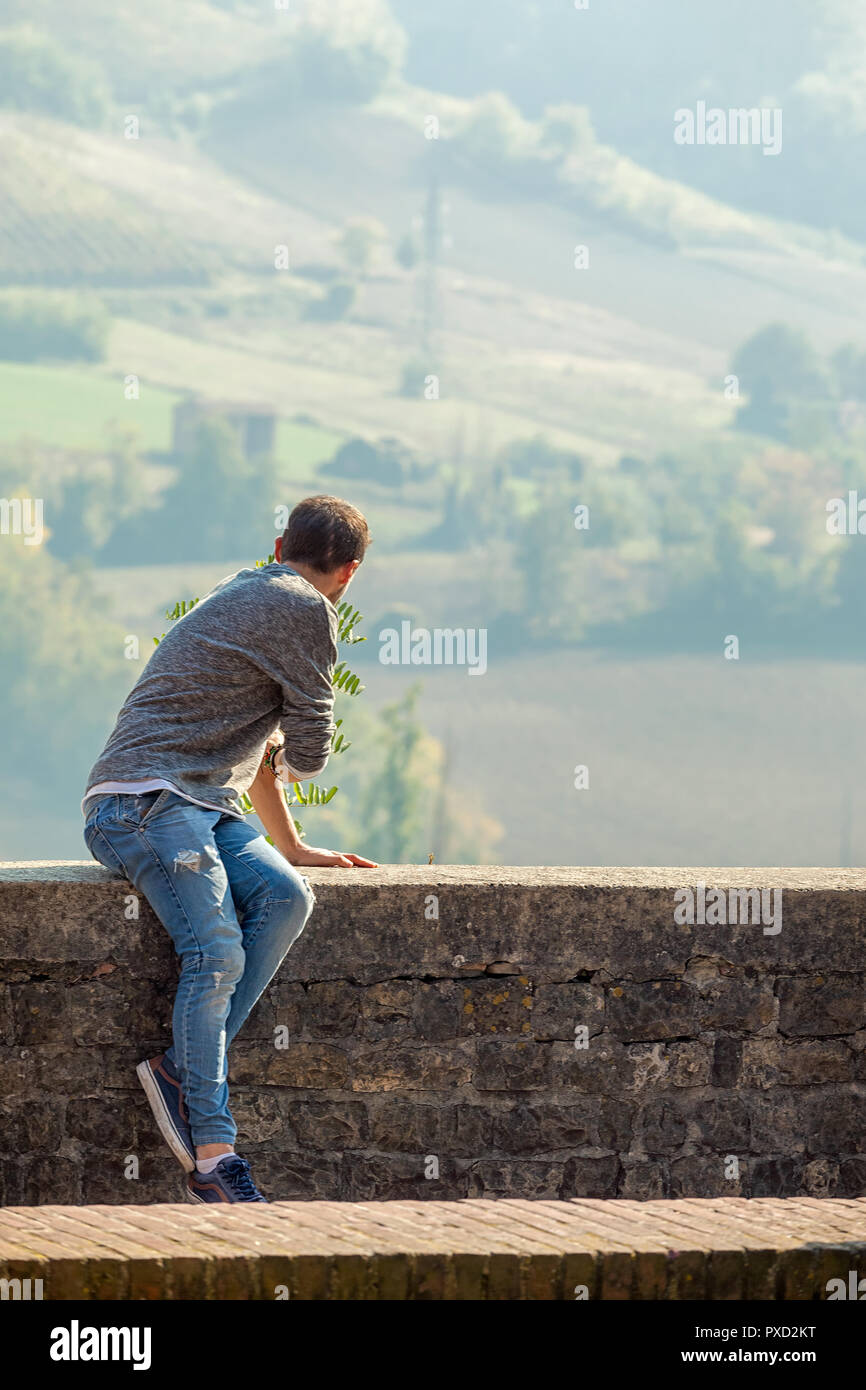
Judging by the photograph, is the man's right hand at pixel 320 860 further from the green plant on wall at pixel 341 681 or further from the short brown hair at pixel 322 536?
the green plant on wall at pixel 341 681

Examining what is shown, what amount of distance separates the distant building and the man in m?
99.4

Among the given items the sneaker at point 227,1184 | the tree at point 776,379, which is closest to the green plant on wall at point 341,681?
the sneaker at point 227,1184

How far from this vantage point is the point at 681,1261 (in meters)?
2.59

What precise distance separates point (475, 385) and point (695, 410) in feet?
46.4

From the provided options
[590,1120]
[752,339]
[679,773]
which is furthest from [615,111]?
[590,1120]

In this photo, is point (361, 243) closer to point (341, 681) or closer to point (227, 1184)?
point (341, 681)

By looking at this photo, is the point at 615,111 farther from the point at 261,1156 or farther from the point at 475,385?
the point at 261,1156

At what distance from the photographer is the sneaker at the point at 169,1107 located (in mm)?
3623

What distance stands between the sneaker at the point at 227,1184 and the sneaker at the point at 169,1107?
6 centimetres

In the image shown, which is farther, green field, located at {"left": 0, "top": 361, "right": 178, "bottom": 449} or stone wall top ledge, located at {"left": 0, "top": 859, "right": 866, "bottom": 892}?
green field, located at {"left": 0, "top": 361, "right": 178, "bottom": 449}

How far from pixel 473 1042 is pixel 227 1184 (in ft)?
2.45

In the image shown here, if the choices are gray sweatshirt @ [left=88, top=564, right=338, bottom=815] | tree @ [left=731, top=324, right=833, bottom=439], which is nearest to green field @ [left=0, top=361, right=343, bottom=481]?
tree @ [left=731, top=324, right=833, bottom=439]

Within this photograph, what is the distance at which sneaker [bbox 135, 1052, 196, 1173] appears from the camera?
3623 mm

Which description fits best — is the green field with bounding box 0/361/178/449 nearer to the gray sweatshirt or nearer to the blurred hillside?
the blurred hillside
